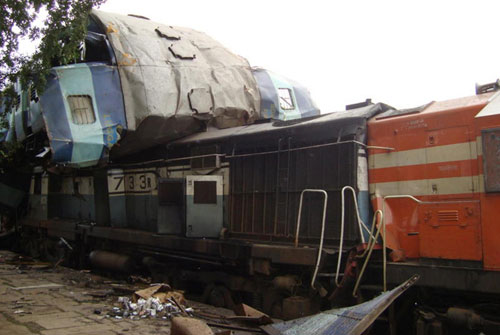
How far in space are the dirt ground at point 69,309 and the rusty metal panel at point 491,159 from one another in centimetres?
350

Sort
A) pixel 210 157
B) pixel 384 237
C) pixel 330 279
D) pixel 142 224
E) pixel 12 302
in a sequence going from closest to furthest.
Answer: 1. pixel 384 237
2. pixel 330 279
3. pixel 12 302
4. pixel 210 157
5. pixel 142 224

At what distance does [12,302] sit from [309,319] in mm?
5101

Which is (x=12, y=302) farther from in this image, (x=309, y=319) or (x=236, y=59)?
(x=236, y=59)

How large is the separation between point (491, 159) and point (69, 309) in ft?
20.6

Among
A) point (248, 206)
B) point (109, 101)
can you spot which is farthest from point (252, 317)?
point (109, 101)

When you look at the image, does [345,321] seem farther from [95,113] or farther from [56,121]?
[56,121]

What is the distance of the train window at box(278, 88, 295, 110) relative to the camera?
39.2ft

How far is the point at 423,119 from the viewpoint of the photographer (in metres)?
5.89

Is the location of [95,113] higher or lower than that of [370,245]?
higher

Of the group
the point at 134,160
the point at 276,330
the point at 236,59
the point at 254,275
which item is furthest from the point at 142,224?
the point at 276,330

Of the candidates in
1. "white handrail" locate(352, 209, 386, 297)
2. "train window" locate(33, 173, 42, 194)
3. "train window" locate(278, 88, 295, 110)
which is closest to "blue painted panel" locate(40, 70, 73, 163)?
"train window" locate(278, 88, 295, 110)

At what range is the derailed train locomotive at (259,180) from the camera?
5.40 meters

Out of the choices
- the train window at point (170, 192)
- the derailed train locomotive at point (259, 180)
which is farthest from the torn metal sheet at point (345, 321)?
the train window at point (170, 192)

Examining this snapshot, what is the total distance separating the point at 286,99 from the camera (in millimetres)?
12117
